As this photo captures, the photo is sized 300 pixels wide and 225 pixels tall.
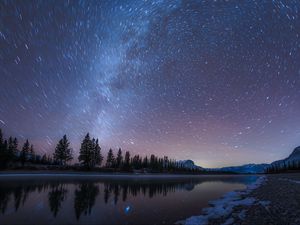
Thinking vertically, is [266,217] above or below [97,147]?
below

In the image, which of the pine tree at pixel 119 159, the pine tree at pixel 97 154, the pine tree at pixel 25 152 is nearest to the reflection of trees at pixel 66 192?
the pine tree at pixel 97 154

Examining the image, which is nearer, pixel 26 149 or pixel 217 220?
pixel 217 220

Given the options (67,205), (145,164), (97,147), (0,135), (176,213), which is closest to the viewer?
(176,213)

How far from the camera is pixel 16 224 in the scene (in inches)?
384

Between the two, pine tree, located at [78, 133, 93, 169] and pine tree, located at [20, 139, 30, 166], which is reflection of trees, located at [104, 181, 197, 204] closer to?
pine tree, located at [78, 133, 93, 169]

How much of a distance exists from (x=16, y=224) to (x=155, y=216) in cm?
718

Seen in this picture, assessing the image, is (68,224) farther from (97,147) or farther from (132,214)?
(97,147)

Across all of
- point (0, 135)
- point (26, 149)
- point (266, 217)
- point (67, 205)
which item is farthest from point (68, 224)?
point (26, 149)

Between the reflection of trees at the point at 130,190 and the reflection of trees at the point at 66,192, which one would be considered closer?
the reflection of trees at the point at 66,192

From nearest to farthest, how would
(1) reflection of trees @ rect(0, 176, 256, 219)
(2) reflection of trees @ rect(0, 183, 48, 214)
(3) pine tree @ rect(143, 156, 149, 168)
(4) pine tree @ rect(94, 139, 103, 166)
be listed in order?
(2) reflection of trees @ rect(0, 183, 48, 214) → (1) reflection of trees @ rect(0, 176, 256, 219) → (4) pine tree @ rect(94, 139, 103, 166) → (3) pine tree @ rect(143, 156, 149, 168)

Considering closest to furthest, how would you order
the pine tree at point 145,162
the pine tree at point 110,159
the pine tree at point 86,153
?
the pine tree at point 86,153
the pine tree at point 110,159
the pine tree at point 145,162

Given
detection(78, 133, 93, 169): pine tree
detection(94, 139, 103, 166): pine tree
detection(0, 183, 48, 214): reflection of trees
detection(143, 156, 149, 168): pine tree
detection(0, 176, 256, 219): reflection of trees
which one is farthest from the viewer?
detection(143, 156, 149, 168): pine tree

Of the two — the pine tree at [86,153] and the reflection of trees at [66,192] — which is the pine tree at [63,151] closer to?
the pine tree at [86,153]

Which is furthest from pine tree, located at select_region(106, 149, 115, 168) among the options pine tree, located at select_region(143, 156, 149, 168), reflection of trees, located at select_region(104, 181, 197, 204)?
reflection of trees, located at select_region(104, 181, 197, 204)
